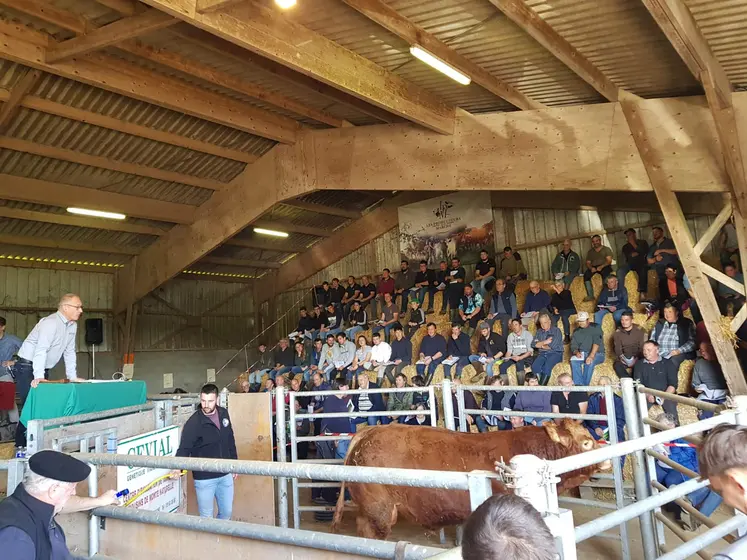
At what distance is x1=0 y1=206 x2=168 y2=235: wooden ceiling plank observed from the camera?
12.5 m

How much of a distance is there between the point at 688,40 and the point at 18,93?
29.5 feet

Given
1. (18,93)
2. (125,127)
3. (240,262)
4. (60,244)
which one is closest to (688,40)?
(125,127)

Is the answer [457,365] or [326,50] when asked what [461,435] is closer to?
[326,50]

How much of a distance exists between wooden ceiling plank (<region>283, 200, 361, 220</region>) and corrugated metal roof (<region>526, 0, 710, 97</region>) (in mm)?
9528

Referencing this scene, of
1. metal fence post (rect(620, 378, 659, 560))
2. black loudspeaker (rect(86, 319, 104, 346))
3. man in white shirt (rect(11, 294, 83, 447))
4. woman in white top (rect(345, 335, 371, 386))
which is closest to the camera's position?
metal fence post (rect(620, 378, 659, 560))

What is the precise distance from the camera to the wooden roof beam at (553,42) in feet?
18.5

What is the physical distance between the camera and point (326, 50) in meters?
7.11

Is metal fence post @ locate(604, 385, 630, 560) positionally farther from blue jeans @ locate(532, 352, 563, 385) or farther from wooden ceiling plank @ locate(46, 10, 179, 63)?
wooden ceiling plank @ locate(46, 10, 179, 63)

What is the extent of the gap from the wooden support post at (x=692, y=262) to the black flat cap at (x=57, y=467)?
6.73 m

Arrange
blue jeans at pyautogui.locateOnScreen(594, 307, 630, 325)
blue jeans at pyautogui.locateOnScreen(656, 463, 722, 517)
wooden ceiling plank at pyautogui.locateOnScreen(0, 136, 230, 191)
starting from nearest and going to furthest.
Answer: blue jeans at pyautogui.locateOnScreen(656, 463, 722, 517) < blue jeans at pyautogui.locateOnScreen(594, 307, 630, 325) < wooden ceiling plank at pyautogui.locateOnScreen(0, 136, 230, 191)

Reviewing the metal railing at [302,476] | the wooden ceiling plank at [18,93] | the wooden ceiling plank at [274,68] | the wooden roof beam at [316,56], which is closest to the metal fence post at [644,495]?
the metal railing at [302,476]

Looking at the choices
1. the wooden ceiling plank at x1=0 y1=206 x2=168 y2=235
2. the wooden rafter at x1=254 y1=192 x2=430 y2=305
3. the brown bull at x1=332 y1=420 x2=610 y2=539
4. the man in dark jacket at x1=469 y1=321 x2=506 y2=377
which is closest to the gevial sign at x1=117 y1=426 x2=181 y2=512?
the brown bull at x1=332 y1=420 x2=610 y2=539

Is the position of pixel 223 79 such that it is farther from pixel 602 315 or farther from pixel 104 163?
pixel 602 315

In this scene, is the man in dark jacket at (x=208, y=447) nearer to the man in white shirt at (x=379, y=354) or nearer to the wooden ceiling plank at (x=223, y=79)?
the wooden ceiling plank at (x=223, y=79)
